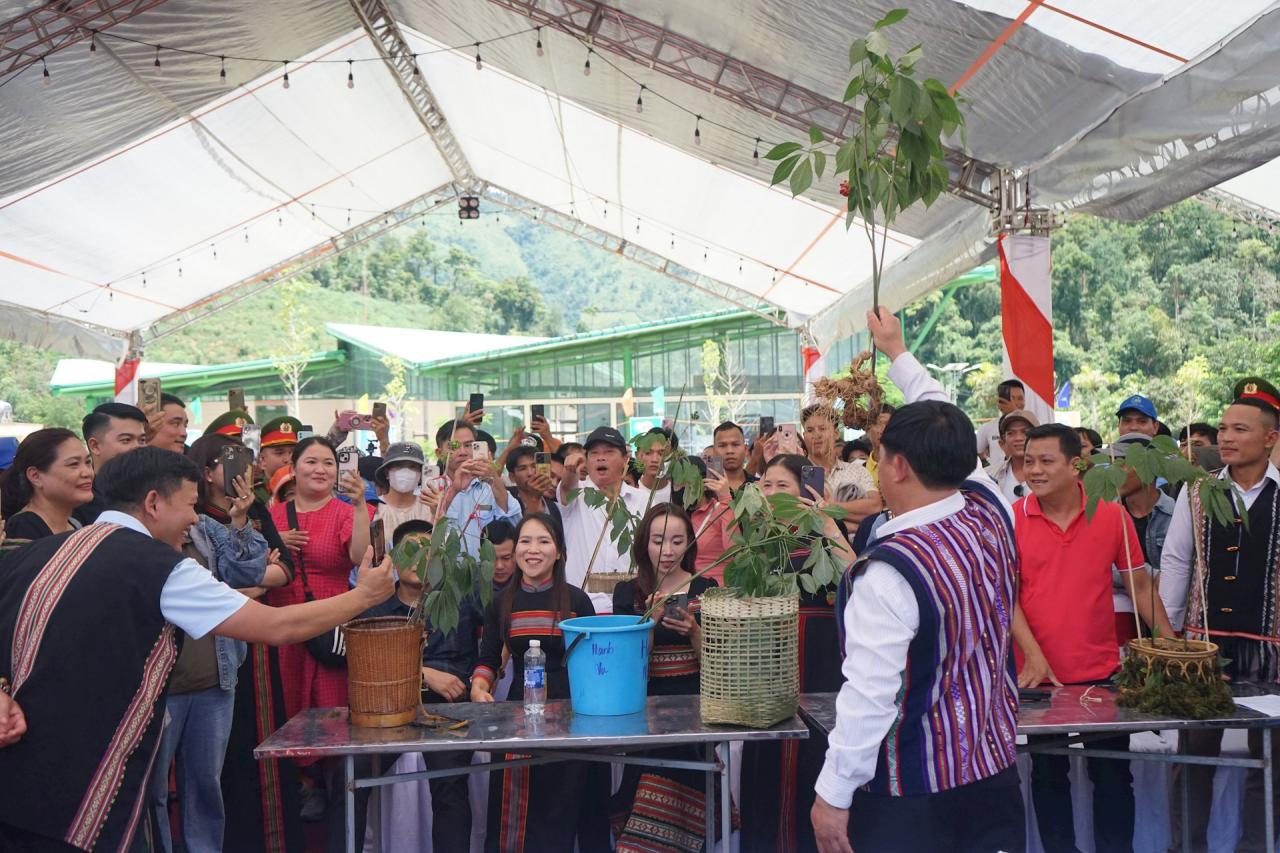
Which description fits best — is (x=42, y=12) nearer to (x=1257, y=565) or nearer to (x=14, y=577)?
(x=14, y=577)

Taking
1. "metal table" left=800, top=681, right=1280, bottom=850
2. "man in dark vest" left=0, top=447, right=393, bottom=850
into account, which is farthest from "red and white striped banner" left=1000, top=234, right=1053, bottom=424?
"man in dark vest" left=0, top=447, right=393, bottom=850

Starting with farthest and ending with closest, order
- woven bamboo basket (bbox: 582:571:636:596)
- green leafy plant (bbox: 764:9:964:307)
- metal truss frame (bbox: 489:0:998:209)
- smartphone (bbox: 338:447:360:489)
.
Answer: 1. metal truss frame (bbox: 489:0:998:209)
2. woven bamboo basket (bbox: 582:571:636:596)
3. smartphone (bbox: 338:447:360:489)
4. green leafy plant (bbox: 764:9:964:307)

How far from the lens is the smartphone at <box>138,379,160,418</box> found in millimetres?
4246

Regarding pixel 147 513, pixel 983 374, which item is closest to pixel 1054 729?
pixel 147 513

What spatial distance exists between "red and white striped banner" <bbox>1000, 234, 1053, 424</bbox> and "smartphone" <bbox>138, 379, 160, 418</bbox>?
461 cm

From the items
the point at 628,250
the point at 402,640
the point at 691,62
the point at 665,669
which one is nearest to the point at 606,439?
the point at 665,669

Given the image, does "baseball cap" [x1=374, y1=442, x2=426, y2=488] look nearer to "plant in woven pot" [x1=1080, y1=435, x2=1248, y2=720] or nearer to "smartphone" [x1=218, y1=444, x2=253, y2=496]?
"smartphone" [x1=218, y1=444, x2=253, y2=496]

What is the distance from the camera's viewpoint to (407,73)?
10.6 metres

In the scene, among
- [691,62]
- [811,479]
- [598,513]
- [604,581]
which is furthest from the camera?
[691,62]

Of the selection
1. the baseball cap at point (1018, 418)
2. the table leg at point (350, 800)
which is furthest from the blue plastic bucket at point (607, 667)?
the baseball cap at point (1018, 418)

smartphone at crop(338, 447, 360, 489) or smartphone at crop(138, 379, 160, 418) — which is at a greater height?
smartphone at crop(138, 379, 160, 418)

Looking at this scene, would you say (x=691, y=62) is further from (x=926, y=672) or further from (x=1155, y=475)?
(x=926, y=672)

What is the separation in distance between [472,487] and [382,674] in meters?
1.80

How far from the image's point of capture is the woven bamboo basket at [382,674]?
291cm
